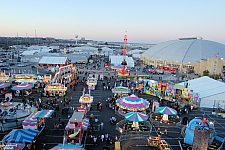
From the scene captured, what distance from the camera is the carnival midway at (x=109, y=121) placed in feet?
37.7

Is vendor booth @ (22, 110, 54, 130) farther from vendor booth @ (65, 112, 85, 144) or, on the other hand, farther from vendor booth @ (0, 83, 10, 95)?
vendor booth @ (0, 83, 10, 95)

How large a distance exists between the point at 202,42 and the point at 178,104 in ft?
129

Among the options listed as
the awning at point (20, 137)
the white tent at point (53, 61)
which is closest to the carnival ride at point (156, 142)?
the awning at point (20, 137)

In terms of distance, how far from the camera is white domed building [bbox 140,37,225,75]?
40062mm

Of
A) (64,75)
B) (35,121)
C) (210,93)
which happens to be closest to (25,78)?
(64,75)

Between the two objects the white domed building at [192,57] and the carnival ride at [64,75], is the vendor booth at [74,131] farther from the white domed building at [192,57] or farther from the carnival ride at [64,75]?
the white domed building at [192,57]

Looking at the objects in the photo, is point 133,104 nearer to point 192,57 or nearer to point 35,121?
point 35,121

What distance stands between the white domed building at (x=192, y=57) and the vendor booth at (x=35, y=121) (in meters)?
36.2

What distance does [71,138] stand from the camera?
11.5 m

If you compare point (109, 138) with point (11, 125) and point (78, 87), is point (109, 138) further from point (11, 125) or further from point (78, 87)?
point (78, 87)

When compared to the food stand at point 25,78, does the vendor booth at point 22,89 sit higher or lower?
lower

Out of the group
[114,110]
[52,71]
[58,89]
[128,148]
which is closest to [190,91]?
[114,110]

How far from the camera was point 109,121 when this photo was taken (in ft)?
51.7

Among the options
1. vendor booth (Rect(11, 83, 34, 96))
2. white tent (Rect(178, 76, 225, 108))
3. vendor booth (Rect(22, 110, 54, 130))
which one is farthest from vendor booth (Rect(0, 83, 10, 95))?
white tent (Rect(178, 76, 225, 108))
